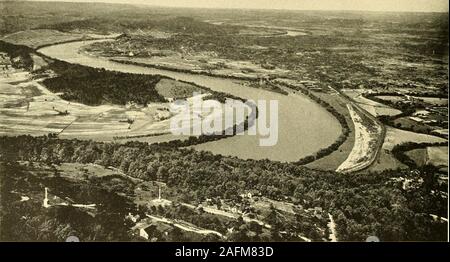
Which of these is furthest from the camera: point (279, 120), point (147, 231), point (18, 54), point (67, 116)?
point (18, 54)

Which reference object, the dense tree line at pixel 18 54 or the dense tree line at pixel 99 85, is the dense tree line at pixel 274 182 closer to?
the dense tree line at pixel 99 85

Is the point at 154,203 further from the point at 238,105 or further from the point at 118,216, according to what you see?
the point at 238,105

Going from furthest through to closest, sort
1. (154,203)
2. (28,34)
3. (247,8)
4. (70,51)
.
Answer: (70,51), (28,34), (247,8), (154,203)

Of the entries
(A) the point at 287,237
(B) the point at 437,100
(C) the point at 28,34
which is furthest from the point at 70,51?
(B) the point at 437,100

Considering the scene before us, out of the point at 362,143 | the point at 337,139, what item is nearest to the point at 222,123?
the point at 337,139

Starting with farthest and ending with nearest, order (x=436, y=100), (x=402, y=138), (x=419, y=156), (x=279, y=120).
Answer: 1. (x=279, y=120)
2. (x=402, y=138)
3. (x=436, y=100)
4. (x=419, y=156)

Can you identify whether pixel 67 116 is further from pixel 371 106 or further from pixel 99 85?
pixel 371 106
